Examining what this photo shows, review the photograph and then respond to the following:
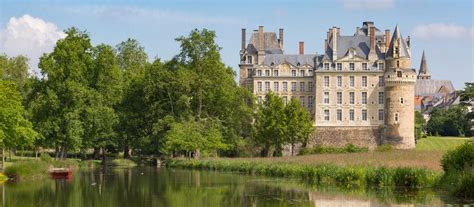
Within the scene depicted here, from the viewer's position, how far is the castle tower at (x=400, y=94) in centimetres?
7194

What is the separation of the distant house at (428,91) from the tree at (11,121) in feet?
289

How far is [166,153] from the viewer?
59531 millimetres

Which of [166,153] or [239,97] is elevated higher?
[239,97]

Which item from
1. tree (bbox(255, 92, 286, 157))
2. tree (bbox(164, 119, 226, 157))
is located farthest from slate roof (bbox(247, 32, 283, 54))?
tree (bbox(164, 119, 226, 157))

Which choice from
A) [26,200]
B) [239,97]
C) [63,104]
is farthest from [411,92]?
[26,200]

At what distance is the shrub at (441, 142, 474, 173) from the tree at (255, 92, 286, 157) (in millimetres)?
36090

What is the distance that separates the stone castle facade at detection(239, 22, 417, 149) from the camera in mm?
72375

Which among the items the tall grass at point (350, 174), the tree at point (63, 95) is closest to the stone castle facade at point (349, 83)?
the tree at point (63, 95)

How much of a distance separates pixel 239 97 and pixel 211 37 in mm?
5453

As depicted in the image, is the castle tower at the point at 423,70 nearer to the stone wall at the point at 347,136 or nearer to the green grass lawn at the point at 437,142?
the green grass lawn at the point at 437,142

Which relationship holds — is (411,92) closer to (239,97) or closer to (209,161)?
(239,97)

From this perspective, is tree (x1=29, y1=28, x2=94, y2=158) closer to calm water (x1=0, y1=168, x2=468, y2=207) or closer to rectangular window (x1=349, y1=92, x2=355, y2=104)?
calm water (x1=0, y1=168, x2=468, y2=207)

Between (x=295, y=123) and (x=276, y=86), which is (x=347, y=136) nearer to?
(x=276, y=86)

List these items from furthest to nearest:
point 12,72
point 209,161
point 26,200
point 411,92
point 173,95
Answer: point 411,92
point 12,72
point 173,95
point 209,161
point 26,200
